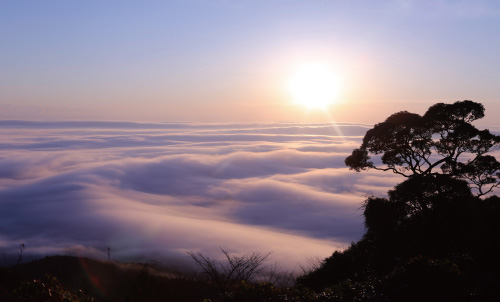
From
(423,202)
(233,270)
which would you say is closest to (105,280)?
(233,270)

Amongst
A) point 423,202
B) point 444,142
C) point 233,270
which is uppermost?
point 444,142

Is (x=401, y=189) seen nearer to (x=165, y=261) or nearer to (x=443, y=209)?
(x=443, y=209)

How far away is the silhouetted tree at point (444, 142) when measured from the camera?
84.5ft

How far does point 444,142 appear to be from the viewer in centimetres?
2648

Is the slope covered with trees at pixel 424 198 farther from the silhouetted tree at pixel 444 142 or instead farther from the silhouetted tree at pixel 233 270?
the silhouetted tree at pixel 233 270

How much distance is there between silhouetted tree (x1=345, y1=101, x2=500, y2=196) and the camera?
25750mm

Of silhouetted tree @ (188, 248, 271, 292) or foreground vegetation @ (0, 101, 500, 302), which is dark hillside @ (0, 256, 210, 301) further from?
foreground vegetation @ (0, 101, 500, 302)

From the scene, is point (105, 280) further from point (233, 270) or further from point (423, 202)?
point (423, 202)

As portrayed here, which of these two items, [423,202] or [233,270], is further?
[423,202]

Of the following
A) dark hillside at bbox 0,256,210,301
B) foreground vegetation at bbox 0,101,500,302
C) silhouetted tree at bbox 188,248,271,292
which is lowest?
dark hillside at bbox 0,256,210,301

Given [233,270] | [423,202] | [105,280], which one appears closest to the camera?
[233,270]

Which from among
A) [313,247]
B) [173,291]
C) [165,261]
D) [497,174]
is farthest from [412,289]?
[165,261]

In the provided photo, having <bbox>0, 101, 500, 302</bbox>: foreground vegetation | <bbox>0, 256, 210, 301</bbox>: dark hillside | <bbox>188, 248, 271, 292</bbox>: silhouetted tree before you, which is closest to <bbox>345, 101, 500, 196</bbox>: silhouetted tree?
<bbox>0, 101, 500, 302</bbox>: foreground vegetation

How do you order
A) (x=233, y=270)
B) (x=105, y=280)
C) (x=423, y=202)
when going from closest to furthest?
(x=233, y=270)
(x=423, y=202)
(x=105, y=280)
